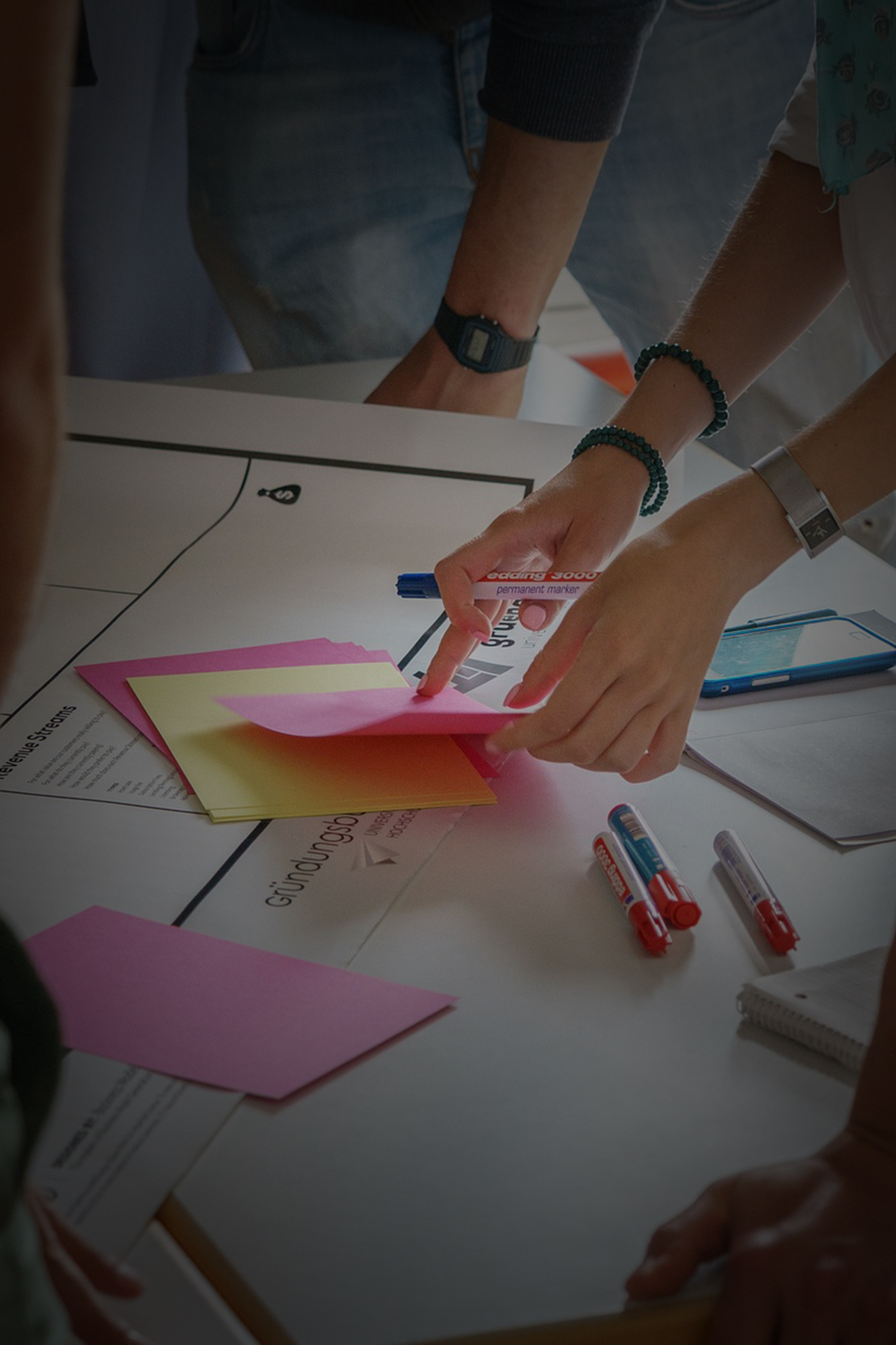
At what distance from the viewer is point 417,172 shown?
1.80 meters

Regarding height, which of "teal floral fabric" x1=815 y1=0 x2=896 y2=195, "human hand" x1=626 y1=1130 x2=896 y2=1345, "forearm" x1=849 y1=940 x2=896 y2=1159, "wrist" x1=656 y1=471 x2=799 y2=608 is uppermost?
"teal floral fabric" x1=815 y1=0 x2=896 y2=195

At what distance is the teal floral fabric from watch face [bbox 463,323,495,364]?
608 mm

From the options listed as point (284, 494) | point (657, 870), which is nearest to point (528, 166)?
point (284, 494)

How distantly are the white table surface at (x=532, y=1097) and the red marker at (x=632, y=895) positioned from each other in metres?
0.01

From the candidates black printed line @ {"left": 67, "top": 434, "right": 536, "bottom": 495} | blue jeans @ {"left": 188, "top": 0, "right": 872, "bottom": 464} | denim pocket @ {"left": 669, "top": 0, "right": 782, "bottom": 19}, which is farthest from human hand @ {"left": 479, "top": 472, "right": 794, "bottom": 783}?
denim pocket @ {"left": 669, "top": 0, "right": 782, "bottom": 19}

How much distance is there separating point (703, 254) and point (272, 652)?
1106 mm

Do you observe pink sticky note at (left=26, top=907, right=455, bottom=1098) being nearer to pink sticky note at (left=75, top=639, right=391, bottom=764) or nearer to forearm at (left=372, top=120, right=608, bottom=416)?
pink sticky note at (left=75, top=639, right=391, bottom=764)

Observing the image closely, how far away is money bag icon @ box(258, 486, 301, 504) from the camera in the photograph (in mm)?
1270

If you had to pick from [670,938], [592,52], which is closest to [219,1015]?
[670,938]

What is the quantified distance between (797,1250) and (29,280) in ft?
1.57

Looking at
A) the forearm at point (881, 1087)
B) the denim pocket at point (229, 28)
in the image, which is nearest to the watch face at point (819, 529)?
the forearm at point (881, 1087)

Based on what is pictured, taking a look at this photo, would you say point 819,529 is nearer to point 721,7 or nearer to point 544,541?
point 544,541

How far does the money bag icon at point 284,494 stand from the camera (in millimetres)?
1270

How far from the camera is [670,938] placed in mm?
685
